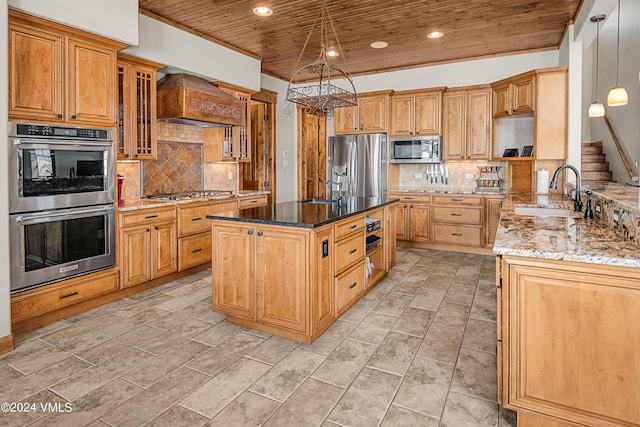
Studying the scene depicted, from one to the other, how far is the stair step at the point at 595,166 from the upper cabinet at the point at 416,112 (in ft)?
11.5

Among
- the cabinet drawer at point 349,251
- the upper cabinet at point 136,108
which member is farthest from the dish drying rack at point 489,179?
the upper cabinet at point 136,108

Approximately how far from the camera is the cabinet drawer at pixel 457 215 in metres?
5.53

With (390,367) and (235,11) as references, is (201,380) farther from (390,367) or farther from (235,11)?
(235,11)

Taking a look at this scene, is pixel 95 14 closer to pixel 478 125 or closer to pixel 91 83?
pixel 91 83

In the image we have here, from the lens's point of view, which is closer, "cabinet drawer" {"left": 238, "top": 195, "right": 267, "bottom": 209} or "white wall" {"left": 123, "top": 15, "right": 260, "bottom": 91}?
"white wall" {"left": 123, "top": 15, "right": 260, "bottom": 91}

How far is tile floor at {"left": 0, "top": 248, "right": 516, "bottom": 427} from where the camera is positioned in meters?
1.94

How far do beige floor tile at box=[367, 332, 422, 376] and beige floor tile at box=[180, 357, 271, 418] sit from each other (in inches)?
27.5

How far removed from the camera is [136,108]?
157 inches

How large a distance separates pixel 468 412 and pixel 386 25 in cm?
401

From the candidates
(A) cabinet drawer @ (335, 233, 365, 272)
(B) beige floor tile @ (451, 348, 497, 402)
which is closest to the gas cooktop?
(A) cabinet drawer @ (335, 233, 365, 272)

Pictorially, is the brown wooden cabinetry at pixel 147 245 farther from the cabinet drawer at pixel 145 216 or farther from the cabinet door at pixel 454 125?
the cabinet door at pixel 454 125

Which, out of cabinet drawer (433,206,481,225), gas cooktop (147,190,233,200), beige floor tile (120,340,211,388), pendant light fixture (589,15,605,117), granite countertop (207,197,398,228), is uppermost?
pendant light fixture (589,15,605,117)

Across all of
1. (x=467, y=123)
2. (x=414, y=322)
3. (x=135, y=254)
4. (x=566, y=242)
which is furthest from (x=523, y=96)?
(x=135, y=254)

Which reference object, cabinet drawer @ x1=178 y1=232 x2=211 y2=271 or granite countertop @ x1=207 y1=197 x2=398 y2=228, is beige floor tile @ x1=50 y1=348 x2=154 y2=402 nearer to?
granite countertop @ x1=207 y1=197 x2=398 y2=228
